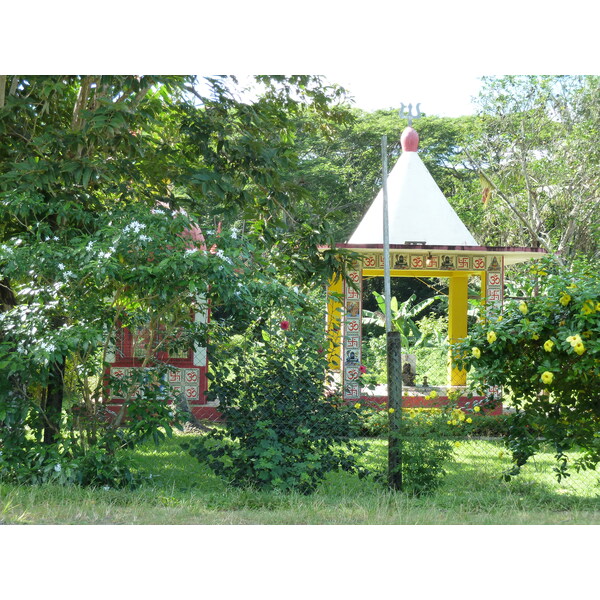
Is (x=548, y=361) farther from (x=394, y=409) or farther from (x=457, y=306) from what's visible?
(x=457, y=306)

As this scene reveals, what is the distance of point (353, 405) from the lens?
6.23 m

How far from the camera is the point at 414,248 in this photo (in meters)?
10.9

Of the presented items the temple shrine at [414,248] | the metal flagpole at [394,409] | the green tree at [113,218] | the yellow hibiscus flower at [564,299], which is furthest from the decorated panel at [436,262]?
the yellow hibiscus flower at [564,299]

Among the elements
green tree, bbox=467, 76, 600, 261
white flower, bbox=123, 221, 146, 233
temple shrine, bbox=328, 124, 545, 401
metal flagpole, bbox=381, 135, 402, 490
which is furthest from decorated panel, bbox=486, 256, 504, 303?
white flower, bbox=123, 221, 146, 233

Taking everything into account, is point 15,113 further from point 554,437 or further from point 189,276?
point 554,437

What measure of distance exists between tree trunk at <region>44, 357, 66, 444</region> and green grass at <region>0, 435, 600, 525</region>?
2.49ft

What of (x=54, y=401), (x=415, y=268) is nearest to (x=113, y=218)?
(x=54, y=401)

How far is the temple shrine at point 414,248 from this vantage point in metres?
10.8

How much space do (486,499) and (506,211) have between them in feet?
36.8

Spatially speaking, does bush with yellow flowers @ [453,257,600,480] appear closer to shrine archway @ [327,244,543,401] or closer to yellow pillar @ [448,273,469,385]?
shrine archway @ [327,244,543,401]

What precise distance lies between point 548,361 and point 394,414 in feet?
4.27

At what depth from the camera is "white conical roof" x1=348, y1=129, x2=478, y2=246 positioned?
37.1 feet

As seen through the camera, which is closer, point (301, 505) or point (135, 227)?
point (301, 505)

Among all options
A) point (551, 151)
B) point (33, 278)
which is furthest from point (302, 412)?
point (551, 151)
